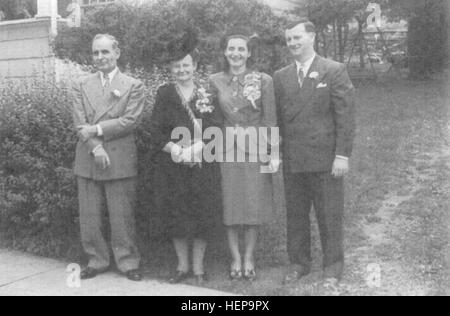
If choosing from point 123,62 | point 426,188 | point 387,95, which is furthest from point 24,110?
point 387,95

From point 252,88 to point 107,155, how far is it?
1.23 meters

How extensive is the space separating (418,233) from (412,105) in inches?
250

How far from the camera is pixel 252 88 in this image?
4.95 m

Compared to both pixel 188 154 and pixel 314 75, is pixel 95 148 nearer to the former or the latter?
pixel 188 154

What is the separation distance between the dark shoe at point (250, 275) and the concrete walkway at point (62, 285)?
13.8 inches

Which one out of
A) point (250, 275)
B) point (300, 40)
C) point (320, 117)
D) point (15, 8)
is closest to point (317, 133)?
point (320, 117)

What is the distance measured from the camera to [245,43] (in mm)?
4949

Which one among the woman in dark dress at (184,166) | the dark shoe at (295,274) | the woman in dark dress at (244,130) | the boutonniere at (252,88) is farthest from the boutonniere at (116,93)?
the dark shoe at (295,274)

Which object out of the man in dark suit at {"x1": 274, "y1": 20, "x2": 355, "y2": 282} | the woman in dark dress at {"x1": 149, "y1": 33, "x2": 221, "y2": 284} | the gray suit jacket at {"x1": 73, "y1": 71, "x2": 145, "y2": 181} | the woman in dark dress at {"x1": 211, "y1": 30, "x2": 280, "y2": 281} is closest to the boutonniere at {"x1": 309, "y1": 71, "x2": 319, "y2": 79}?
the man in dark suit at {"x1": 274, "y1": 20, "x2": 355, "y2": 282}

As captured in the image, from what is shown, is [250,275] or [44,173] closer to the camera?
[250,275]

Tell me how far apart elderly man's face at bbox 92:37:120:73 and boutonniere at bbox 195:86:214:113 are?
74cm

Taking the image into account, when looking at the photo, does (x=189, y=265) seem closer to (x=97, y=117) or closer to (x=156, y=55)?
(x=97, y=117)

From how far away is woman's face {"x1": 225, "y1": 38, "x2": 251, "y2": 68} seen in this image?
4934 millimetres

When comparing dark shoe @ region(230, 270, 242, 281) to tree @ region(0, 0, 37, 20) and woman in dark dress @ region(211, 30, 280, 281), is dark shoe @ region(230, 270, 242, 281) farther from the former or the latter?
tree @ region(0, 0, 37, 20)
